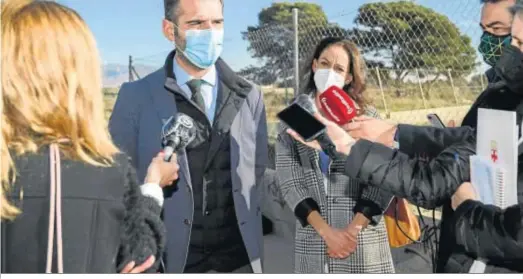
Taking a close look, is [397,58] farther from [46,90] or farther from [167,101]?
[46,90]

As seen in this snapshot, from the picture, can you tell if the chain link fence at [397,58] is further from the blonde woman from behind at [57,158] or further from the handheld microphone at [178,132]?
the blonde woman from behind at [57,158]

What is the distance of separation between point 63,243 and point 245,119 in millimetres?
842

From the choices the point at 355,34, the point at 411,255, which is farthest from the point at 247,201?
the point at 411,255

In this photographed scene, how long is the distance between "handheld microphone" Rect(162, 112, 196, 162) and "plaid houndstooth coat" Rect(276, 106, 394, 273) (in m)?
0.35

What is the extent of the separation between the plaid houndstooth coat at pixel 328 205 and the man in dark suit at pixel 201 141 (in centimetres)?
14

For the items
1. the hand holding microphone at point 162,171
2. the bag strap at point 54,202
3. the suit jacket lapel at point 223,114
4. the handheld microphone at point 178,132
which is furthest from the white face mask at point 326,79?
the bag strap at point 54,202

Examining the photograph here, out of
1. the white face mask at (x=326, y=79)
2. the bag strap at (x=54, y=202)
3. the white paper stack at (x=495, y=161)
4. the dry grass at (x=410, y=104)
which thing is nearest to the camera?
the bag strap at (x=54, y=202)

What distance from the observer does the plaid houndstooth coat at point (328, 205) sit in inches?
75.2

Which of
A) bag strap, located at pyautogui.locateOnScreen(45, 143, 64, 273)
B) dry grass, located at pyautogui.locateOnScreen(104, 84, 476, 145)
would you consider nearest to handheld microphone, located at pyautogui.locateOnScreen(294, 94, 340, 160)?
dry grass, located at pyautogui.locateOnScreen(104, 84, 476, 145)

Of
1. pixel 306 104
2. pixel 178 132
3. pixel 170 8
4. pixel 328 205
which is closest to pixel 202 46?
pixel 170 8

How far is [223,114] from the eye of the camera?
1873mm

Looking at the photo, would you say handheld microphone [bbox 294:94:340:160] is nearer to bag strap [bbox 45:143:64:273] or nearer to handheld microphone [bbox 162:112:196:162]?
handheld microphone [bbox 162:112:196:162]

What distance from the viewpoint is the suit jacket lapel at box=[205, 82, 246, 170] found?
6.05 ft

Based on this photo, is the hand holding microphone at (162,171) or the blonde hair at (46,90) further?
the hand holding microphone at (162,171)
